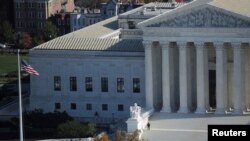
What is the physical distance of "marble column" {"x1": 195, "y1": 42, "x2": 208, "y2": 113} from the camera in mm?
105312

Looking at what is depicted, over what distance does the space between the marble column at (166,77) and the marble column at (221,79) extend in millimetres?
4768

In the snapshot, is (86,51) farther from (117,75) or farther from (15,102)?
(15,102)

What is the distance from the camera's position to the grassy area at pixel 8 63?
160400 mm

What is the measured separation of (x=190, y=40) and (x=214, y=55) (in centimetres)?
364

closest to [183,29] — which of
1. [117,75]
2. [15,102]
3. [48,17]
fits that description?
[117,75]

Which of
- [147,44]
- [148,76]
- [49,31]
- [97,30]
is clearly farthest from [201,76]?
[49,31]

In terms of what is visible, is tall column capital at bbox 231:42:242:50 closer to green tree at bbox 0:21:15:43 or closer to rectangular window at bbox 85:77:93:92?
rectangular window at bbox 85:77:93:92

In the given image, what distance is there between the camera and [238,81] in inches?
4122

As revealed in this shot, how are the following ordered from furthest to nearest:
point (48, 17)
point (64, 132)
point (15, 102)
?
point (48, 17) < point (15, 102) < point (64, 132)

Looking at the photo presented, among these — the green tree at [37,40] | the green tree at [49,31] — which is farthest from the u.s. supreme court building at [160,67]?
the green tree at [49,31]

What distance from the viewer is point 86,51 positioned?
117 meters

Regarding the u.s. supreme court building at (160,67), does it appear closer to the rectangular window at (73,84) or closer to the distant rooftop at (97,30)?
the rectangular window at (73,84)

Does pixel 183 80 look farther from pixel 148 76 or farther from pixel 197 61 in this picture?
pixel 148 76

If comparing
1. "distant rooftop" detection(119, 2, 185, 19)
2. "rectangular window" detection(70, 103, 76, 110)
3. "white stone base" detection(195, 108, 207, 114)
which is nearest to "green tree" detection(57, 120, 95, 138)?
"white stone base" detection(195, 108, 207, 114)
